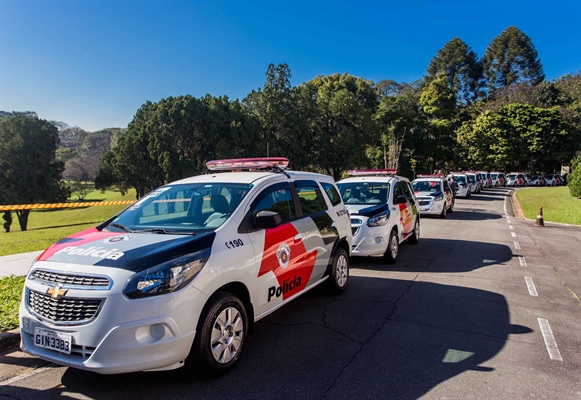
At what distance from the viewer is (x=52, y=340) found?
3.18 metres

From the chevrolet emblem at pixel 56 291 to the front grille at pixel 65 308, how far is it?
0.03m

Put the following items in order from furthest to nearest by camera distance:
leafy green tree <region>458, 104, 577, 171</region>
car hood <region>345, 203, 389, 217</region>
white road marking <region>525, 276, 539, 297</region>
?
leafy green tree <region>458, 104, 577, 171</region> < car hood <region>345, 203, 389, 217</region> < white road marking <region>525, 276, 539, 297</region>

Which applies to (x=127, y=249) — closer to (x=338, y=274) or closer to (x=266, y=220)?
(x=266, y=220)

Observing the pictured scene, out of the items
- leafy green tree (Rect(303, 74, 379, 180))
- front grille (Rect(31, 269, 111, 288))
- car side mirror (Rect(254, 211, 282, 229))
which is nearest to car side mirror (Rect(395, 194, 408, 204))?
car side mirror (Rect(254, 211, 282, 229))

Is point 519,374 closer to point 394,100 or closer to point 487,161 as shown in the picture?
point 394,100

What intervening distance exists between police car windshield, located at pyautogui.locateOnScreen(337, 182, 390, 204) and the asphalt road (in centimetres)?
194

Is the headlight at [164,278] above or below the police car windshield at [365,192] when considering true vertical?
below

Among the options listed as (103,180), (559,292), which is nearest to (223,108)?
(103,180)

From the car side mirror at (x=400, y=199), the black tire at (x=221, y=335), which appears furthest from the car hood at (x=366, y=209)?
the black tire at (x=221, y=335)

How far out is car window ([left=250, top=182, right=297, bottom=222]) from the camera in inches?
175

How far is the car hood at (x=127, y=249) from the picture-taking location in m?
3.17

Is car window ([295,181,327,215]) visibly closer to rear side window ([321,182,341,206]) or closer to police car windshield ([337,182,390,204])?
rear side window ([321,182,341,206])

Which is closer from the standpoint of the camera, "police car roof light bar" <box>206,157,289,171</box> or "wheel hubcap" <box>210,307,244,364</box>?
"wheel hubcap" <box>210,307,244,364</box>

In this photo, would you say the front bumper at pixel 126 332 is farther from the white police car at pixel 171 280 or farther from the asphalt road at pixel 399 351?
the asphalt road at pixel 399 351
